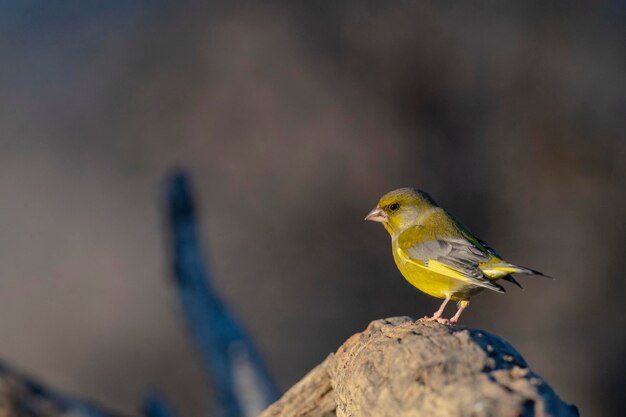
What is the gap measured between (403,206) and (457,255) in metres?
0.59

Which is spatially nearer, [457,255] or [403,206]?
[457,255]

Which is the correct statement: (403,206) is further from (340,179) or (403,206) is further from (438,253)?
(340,179)

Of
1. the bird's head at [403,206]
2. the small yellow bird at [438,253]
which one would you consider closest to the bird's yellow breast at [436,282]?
the small yellow bird at [438,253]

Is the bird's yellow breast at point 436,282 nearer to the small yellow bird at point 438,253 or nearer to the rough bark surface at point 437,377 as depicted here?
the small yellow bird at point 438,253

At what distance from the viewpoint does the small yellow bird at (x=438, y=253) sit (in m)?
5.08

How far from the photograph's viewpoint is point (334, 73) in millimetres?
17266

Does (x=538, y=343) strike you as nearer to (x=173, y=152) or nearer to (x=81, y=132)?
(x=173, y=152)

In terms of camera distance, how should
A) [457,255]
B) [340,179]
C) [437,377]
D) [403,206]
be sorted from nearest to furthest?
[437,377] < [457,255] < [403,206] < [340,179]

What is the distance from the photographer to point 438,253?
5.26 metres

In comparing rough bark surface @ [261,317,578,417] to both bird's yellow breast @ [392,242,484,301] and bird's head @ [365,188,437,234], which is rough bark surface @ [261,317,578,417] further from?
bird's head @ [365,188,437,234]

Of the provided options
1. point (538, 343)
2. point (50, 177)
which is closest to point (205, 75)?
point (50, 177)

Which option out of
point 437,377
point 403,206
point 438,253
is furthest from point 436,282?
point 437,377

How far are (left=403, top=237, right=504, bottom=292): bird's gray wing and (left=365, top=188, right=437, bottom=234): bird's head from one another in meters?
0.27

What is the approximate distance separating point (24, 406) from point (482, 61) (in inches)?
469
